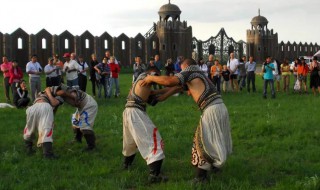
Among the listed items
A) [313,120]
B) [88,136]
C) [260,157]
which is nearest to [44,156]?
[88,136]

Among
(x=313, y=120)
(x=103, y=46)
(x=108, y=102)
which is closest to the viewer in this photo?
(x=313, y=120)

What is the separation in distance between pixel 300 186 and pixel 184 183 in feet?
5.53

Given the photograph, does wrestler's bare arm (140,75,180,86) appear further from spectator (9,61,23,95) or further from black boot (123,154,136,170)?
spectator (9,61,23,95)

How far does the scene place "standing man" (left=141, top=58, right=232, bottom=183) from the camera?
7.41 metres

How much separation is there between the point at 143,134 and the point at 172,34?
204 ft

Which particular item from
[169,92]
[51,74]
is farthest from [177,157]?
[51,74]

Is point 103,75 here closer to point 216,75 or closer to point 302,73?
point 216,75

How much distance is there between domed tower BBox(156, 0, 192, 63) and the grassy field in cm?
5360

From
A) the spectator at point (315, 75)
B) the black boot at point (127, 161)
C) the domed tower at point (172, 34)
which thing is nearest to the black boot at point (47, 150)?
the black boot at point (127, 161)

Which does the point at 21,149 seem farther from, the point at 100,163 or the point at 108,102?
the point at 108,102

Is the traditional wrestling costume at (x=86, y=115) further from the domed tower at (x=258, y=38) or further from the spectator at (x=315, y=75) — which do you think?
the domed tower at (x=258, y=38)

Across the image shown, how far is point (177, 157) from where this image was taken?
9.68 meters

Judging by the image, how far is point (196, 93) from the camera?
772 cm

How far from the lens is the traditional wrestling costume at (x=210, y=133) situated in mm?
7398
